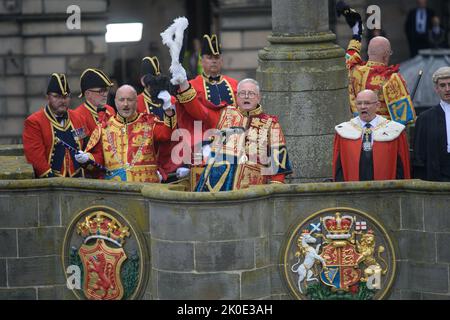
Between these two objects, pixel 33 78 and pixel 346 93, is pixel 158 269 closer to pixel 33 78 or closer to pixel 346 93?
pixel 346 93

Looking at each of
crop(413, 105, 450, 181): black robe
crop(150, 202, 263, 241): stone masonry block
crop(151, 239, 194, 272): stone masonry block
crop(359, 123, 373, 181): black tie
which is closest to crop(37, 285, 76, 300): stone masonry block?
crop(151, 239, 194, 272): stone masonry block

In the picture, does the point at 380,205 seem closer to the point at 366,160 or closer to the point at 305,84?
the point at 366,160

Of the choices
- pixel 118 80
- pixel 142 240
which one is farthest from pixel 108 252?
pixel 118 80

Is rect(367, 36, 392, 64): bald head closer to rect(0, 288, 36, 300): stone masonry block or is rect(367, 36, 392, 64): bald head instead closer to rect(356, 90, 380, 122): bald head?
rect(356, 90, 380, 122): bald head

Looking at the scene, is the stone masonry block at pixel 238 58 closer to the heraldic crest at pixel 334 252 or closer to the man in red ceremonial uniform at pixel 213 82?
the man in red ceremonial uniform at pixel 213 82

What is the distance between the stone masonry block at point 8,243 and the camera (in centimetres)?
1720

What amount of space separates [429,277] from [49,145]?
3.82 m

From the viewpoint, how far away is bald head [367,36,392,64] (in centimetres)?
1981

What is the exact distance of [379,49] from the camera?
65.2 feet

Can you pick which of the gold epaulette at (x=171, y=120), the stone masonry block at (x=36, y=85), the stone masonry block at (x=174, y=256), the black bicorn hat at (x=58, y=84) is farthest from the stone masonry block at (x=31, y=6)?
the stone masonry block at (x=174, y=256)

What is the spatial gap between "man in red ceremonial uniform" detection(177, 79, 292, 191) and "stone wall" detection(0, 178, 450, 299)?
0.64 m

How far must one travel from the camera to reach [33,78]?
34.4 meters

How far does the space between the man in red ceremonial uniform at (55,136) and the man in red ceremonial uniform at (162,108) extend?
29.4 inches
